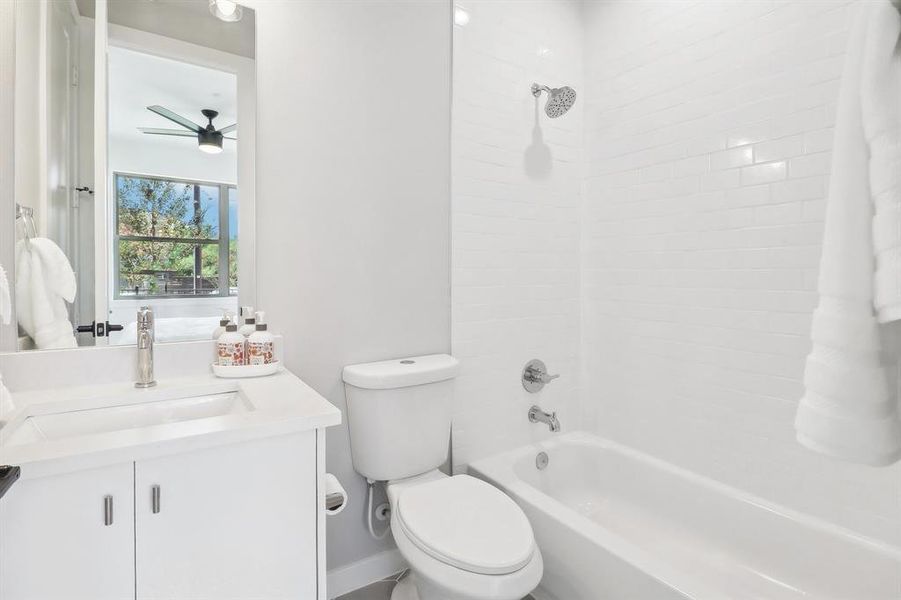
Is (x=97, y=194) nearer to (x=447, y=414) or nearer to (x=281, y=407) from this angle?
(x=281, y=407)

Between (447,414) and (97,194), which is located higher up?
(97,194)

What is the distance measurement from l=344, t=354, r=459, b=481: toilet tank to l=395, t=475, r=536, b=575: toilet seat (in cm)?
14

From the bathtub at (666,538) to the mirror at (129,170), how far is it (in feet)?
4.23

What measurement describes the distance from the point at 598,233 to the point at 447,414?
1.16m

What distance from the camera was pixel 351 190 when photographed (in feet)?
5.75

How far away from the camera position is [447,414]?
180 cm

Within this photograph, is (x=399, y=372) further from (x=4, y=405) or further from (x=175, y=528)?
(x=4, y=405)

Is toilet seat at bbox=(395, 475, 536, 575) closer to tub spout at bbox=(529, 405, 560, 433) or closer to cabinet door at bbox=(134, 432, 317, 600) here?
cabinet door at bbox=(134, 432, 317, 600)

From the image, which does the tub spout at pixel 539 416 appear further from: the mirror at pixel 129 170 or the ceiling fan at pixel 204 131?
the ceiling fan at pixel 204 131

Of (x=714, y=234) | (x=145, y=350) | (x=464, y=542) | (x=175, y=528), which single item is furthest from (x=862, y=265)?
(x=145, y=350)

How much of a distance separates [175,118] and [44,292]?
2.03 ft

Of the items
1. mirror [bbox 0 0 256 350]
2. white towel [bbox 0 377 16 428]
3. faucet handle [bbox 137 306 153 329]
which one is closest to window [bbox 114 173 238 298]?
mirror [bbox 0 0 256 350]

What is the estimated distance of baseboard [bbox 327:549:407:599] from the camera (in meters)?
1.76

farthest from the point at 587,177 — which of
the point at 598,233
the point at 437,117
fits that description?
the point at 437,117
